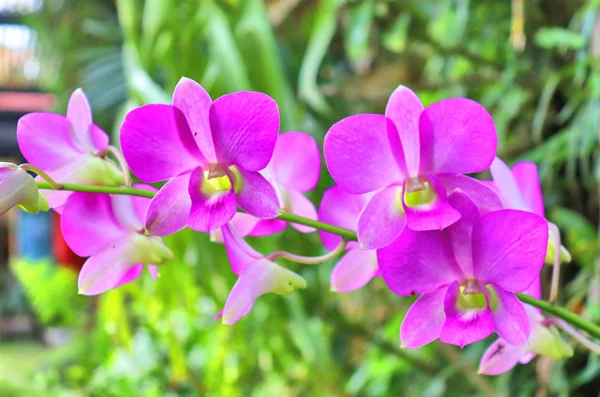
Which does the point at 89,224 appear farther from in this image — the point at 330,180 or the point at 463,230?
the point at 330,180

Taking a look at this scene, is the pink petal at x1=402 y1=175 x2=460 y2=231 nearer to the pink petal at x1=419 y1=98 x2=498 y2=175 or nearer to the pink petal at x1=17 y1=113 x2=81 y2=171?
the pink petal at x1=419 y1=98 x2=498 y2=175

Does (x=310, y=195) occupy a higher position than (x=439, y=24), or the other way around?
(x=439, y=24)

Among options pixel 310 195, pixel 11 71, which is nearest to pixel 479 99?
pixel 310 195

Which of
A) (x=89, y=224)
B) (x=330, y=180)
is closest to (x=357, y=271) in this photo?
(x=89, y=224)

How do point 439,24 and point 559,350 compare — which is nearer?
point 559,350

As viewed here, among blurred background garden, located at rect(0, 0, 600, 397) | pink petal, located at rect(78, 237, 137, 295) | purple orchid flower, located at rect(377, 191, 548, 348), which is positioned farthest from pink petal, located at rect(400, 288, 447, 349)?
blurred background garden, located at rect(0, 0, 600, 397)

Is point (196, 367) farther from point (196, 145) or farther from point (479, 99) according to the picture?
point (196, 145)

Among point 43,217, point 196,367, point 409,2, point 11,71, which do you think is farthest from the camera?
point 43,217
